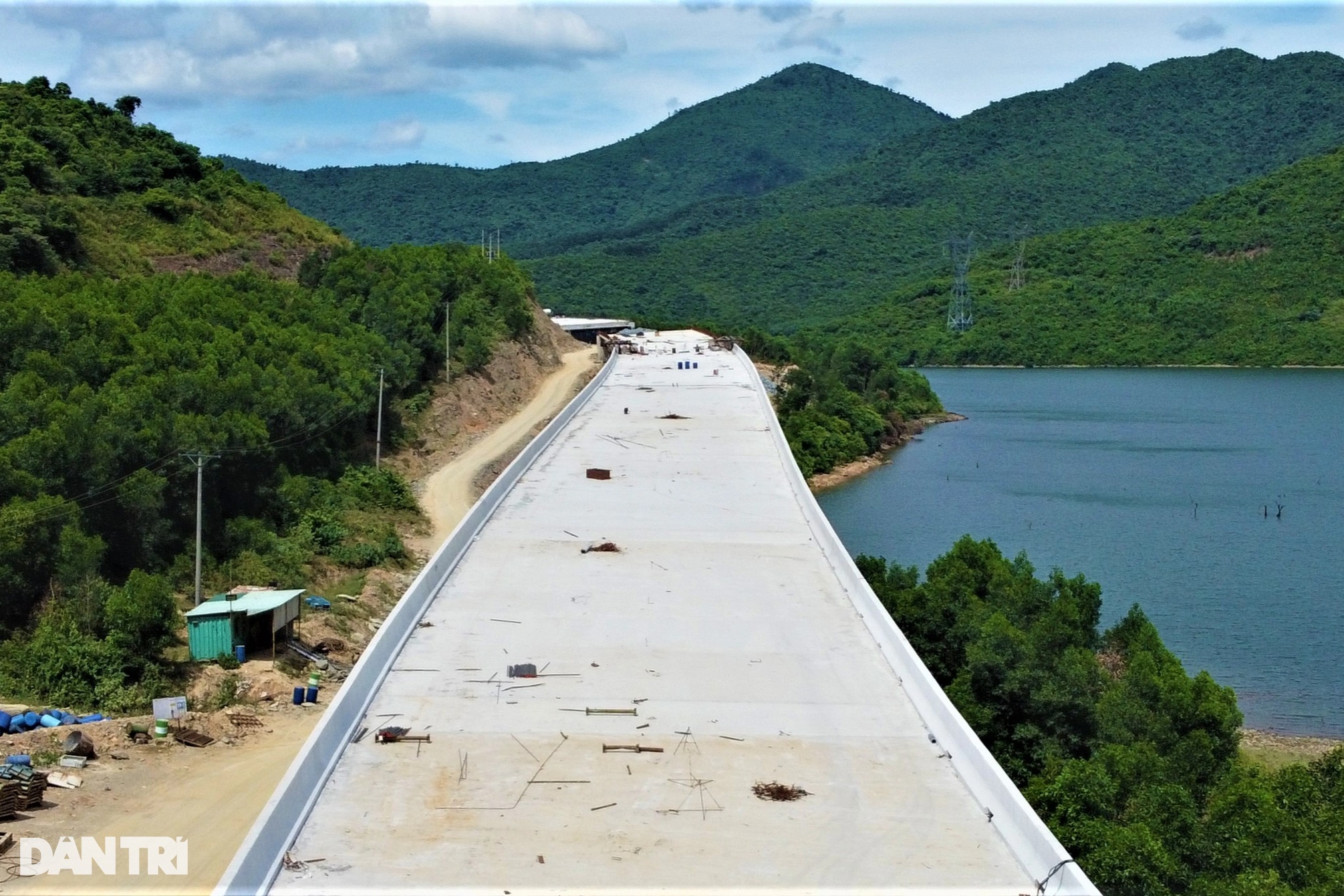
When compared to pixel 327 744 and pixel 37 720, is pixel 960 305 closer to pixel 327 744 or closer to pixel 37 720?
pixel 37 720

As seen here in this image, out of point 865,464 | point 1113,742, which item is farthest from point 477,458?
point 1113,742

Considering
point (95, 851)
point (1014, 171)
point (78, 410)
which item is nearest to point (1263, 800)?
point (95, 851)

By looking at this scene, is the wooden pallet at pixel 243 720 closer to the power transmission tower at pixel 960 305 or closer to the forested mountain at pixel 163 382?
the forested mountain at pixel 163 382

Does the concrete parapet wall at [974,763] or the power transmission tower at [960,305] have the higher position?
the power transmission tower at [960,305]

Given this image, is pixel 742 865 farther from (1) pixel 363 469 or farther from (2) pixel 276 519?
(1) pixel 363 469

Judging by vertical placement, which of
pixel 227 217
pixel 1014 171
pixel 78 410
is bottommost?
pixel 78 410

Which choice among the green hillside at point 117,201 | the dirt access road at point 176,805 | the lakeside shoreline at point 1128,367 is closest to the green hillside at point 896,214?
the lakeside shoreline at point 1128,367
